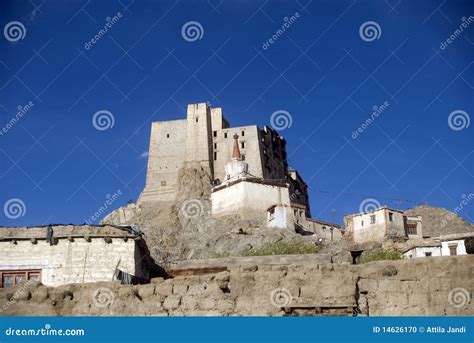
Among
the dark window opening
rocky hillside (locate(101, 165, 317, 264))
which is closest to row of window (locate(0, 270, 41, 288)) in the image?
rocky hillside (locate(101, 165, 317, 264))

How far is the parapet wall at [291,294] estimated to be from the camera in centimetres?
Result: 1228

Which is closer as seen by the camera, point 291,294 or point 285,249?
point 291,294

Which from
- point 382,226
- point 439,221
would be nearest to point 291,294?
point 382,226

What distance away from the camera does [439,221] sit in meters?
69.9

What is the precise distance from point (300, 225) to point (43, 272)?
1355 inches

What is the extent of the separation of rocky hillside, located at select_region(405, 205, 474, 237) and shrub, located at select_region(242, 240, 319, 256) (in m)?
24.5

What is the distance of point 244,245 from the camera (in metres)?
48.6

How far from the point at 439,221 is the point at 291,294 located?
61.3 meters

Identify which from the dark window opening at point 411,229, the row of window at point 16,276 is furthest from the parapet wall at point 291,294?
the dark window opening at point 411,229

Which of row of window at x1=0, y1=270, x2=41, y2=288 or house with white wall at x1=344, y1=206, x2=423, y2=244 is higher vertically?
house with white wall at x1=344, y1=206, x2=423, y2=244

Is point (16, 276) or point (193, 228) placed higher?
point (193, 228)

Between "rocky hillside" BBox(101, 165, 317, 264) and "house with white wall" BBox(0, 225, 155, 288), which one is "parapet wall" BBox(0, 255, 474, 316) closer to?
"house with white wall" BBox(0, 225, 155, 288)

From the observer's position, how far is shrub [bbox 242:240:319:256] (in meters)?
39.2

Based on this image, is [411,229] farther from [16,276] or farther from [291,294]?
[291,294]
